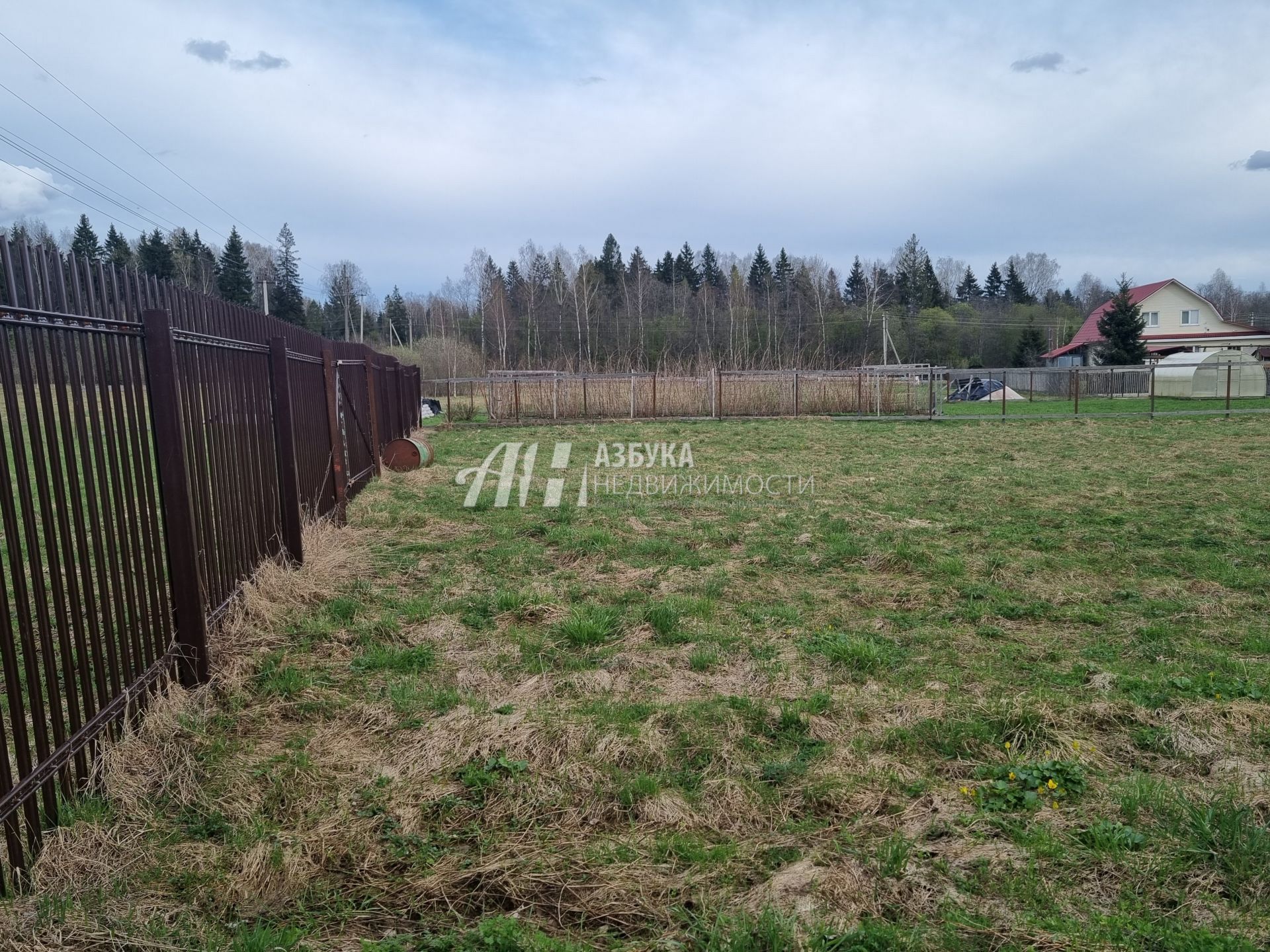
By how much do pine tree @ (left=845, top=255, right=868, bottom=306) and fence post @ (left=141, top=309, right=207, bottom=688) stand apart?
7262 centimetres

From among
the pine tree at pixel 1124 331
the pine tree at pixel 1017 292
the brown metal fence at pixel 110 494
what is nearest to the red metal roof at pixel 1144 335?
the pine tree at pixel 1124 331

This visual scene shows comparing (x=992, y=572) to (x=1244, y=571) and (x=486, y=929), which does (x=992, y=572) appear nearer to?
(x=1244, y=571)

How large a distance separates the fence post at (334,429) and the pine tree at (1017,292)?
74.9 m

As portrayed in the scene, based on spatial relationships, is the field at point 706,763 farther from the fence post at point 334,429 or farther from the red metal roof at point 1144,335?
the red metal roof at point 1144,335

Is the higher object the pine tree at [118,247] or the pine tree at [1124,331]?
the pine tree at [118,247]

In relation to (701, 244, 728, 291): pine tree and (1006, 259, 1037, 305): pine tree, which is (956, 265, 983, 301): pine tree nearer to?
(1006, 259, 1037, 305): pine tree

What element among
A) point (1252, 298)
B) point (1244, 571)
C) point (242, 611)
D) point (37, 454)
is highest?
point (1252, 298)

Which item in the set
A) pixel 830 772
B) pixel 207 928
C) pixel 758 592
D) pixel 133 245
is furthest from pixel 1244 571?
pixel 133 245

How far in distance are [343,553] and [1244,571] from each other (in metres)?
7.06

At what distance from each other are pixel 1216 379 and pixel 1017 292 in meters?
50.1

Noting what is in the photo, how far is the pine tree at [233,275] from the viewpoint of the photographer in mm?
51938

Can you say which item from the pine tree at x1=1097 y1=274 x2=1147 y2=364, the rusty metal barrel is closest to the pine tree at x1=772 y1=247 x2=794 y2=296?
the pine tree at x1=1097 y1=274 x2=1147 y2=364

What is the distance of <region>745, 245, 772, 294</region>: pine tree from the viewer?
218 feet

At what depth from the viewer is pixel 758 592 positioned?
5.67 metres
